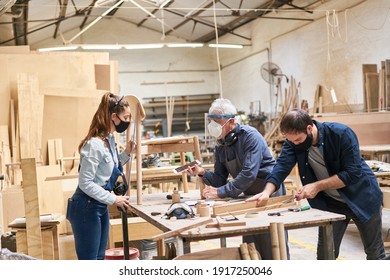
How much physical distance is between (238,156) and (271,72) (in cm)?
922

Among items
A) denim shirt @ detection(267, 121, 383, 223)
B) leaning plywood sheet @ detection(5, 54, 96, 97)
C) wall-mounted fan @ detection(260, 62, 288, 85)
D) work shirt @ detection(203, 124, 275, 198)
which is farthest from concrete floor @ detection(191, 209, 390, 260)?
wall-mounted fan @ detection(260, 62, 288, 85)

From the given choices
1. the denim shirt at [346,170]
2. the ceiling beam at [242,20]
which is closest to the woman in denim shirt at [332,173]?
the denim shirt at [346,170]

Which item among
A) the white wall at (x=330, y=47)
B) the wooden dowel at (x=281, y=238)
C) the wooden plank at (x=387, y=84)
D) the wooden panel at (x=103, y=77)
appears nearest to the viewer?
the wooden dowel at (x=281, y=238)

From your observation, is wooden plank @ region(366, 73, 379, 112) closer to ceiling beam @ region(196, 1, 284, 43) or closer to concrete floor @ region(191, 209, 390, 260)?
concrete floor @ region(191, 209, 390, 260)

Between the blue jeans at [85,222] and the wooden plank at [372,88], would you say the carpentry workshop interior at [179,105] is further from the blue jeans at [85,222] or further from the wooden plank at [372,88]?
the blue jeans at [85,222]

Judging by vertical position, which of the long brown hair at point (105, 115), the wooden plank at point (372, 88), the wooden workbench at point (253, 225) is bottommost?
the wooden workbench at point (253, 225)

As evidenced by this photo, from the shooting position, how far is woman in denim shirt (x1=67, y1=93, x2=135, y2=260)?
288 cm

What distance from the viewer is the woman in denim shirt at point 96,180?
9.46ft

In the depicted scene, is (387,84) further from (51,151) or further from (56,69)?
(51,151)

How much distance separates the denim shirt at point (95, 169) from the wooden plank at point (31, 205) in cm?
30

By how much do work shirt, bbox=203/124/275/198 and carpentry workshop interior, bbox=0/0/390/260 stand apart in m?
0.08

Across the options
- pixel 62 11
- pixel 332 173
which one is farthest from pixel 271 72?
pixel 332 173

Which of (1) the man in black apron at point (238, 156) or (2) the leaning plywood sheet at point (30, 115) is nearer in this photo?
(1) the man in black apron at point (238, 156)

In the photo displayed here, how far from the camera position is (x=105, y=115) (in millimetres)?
2982
